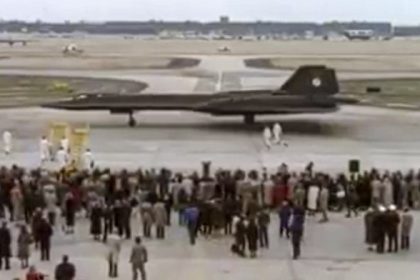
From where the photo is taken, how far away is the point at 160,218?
21172 mm

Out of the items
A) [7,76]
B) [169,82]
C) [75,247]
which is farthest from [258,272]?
[7,76]

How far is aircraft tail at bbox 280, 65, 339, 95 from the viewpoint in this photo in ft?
139

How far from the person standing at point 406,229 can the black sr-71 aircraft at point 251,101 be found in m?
21.0

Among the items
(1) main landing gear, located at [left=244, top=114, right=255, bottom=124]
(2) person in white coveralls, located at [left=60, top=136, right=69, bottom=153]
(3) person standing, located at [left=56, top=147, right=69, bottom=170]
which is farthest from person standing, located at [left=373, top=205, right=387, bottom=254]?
(1) main landing gear, located at [left=244, top=114, right=255, bottom=124]

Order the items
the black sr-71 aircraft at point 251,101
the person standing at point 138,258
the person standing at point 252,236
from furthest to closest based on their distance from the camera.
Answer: the black sr-71 aircraft at point 251,101, the person standing at point 252,236, the person standing at point 138,258

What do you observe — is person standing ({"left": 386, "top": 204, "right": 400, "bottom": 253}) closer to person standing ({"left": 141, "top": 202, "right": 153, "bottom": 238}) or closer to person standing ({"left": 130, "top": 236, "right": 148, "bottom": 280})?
person standing ({"left": 141, "top": 202, "right": 153, "bottom": 238})

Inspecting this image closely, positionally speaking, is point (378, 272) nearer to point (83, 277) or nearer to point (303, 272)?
→ point (303, 272)

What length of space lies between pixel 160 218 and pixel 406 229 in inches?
207

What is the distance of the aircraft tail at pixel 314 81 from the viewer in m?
42.4

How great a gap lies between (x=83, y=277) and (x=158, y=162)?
14.9 m

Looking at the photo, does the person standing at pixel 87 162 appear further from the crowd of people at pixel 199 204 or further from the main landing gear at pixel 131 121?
the main landing gear at pixel 131 121

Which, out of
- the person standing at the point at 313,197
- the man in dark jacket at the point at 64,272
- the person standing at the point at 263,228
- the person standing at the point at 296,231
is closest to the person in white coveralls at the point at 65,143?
the person standing at the point at 313,197

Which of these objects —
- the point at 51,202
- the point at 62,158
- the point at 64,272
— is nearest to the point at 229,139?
the point at 62,158

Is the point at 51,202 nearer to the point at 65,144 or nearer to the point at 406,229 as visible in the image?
the point at 406,229
